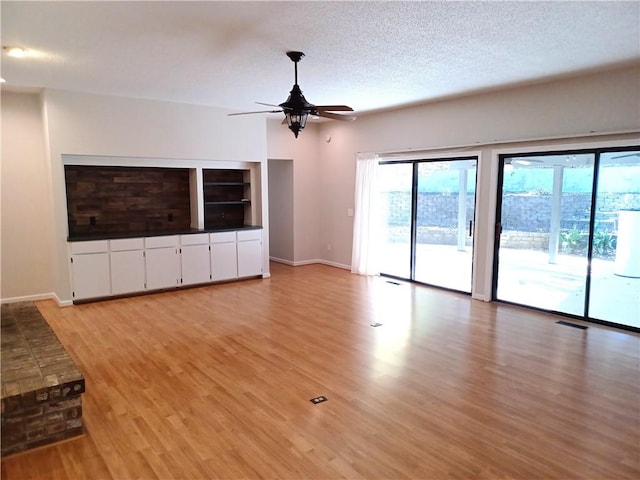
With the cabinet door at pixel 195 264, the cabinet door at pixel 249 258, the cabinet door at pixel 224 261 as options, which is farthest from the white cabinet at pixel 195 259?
the cabinet door at pixel 249 258

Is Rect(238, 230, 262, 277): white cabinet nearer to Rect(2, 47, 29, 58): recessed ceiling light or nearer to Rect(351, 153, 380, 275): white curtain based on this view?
Rect(351, 153, 380, 275): white curtain

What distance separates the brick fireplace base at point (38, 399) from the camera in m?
2.57

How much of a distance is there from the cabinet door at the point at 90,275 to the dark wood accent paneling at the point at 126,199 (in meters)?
0.68

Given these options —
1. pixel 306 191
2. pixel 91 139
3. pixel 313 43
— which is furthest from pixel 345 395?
pixel 306 191

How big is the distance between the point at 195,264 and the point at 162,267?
0.51 meters

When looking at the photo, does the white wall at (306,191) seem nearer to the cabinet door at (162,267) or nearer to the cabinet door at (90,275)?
the cabinet door at (162,267)

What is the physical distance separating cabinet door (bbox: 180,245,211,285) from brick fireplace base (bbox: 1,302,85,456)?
3.49 metres

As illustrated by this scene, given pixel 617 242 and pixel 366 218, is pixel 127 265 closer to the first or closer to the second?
pixel 366 218

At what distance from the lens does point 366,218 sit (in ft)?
25.0

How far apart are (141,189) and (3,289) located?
2311mm

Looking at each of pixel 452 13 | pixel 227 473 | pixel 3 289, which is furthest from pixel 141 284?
pixel 452 13

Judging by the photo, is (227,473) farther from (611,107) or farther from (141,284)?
(611,107)

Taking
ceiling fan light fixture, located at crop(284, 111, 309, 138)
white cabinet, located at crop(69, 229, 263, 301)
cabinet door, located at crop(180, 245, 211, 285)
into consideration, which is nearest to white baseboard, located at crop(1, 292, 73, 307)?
white cabinet, located at crop(69, 229, 263, 301)

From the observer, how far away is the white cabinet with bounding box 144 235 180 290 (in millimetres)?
6242
